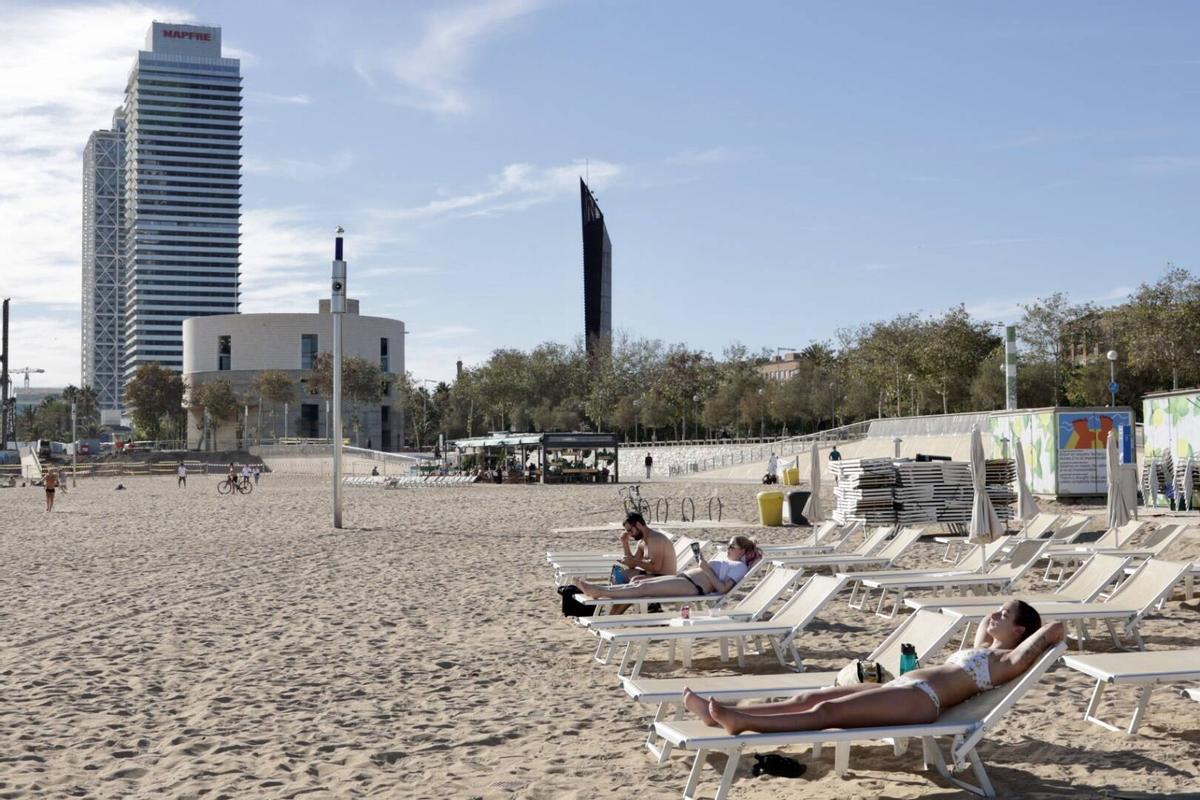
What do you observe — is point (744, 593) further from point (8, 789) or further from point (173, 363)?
point (173, 363)

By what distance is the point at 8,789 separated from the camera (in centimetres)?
542

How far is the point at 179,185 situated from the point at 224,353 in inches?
2613

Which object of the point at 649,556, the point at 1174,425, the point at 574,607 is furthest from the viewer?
the point at 1174,425

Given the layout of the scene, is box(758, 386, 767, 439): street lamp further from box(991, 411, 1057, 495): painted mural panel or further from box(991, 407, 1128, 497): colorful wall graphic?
box(991, 407, 1128, 497): colorful wall graphic

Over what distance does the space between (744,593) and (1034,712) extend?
4414 mm

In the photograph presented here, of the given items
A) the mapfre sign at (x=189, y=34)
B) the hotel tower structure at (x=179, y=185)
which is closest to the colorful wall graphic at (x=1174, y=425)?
the hotel tower structure at (x=179, y=185)

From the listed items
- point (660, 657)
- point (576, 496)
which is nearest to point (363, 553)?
point (660, 657)

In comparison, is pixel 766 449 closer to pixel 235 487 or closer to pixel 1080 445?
pixel 235 487

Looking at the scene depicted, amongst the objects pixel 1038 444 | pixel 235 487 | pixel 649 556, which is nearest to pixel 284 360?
pixel 235 487

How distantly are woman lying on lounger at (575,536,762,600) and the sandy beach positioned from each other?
0.49m

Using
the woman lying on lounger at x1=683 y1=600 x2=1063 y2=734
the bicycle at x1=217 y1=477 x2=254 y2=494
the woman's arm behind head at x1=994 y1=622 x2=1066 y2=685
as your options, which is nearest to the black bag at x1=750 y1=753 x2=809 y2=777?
the woman lying on lounger at x1=683 y1=600 x2=1063 y2=734

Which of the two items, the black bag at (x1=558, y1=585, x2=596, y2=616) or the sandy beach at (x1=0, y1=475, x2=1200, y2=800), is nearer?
the sandy beach at (x1=0, y1=475, x2=1200, y2=800)

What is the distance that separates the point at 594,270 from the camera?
126 meters

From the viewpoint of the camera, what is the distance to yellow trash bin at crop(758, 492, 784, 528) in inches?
874
